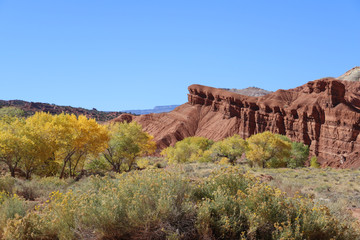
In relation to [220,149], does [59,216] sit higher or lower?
higher

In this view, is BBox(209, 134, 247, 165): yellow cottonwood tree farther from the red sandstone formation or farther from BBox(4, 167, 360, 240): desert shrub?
BBox(4, 167, 360, 240): desert shrub

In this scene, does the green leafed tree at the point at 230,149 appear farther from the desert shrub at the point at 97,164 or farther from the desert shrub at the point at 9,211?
the desert shrub at the point at 9,211

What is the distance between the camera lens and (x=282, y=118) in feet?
296

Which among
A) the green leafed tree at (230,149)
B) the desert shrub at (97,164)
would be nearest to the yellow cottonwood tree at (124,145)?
the desert shrub at (97,164)

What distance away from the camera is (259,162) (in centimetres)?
4256

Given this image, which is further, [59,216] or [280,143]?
[280,143]

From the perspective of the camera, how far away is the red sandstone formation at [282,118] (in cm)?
7431

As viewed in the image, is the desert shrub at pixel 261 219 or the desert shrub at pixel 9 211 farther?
the desert shrub at pixel 9 211

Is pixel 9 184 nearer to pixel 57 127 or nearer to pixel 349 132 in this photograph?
pixel 57 127

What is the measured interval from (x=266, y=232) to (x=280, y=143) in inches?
1540

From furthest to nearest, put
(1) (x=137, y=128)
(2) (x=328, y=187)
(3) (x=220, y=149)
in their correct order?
(3) (x=220, y=149) < (1) (x=137, y=128) < (2) (x=328, y=187)

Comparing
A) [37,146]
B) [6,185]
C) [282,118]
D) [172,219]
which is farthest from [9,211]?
[282,118]

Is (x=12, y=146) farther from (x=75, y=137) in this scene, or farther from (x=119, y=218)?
(x=119, y=218)

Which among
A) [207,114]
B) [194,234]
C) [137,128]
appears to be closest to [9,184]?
[194,234]
